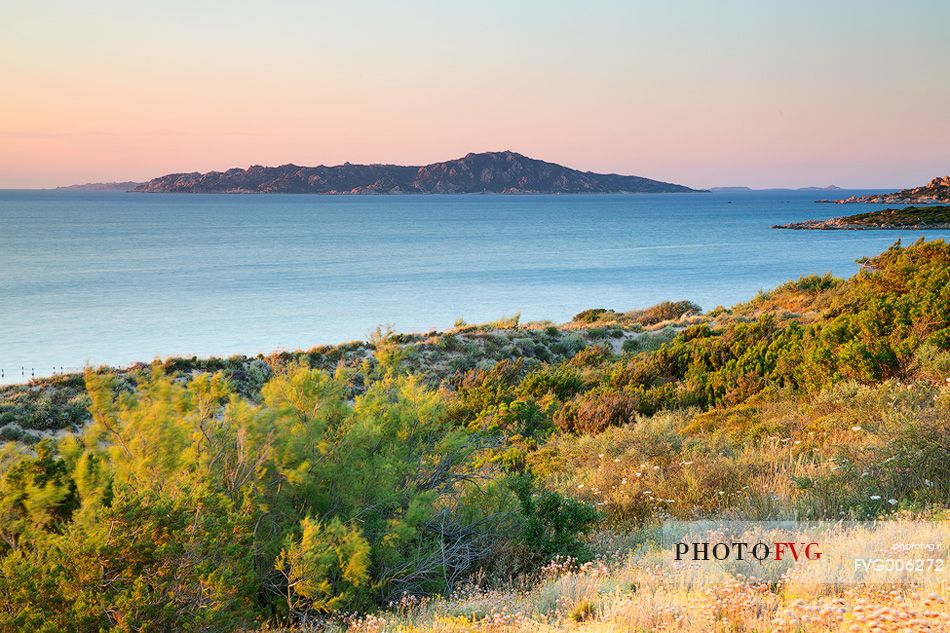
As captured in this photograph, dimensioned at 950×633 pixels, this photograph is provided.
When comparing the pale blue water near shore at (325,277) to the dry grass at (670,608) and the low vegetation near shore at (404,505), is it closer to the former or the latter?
the low vegetation near shore at (404,505)

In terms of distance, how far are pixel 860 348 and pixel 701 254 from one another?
69578 millimetres

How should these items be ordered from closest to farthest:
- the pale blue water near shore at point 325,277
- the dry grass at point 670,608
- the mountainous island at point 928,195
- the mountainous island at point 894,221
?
1. the dry grass at point 670,608
2. the pale blue water near shore at point 325,277
3. the mountainous island at point 894,221
4. the mountainous island at point 928,195

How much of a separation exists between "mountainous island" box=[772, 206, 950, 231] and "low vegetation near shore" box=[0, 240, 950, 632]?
308 ft

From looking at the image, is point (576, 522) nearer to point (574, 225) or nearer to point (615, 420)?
point (615, 420)

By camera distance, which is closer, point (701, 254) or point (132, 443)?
point (132, 443)

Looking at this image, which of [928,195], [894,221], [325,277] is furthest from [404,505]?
[928,195]

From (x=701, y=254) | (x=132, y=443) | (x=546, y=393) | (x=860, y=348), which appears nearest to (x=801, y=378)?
(x=860, y=348)

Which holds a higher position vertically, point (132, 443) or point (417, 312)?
point (132, 443)

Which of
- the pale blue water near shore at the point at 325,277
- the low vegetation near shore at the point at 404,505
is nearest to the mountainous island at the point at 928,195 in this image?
the pale blue water near shore at the point at 325,277

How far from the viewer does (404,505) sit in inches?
204

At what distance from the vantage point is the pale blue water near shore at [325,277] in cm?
3469

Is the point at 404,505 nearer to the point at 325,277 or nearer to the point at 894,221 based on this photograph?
the point at 325,277

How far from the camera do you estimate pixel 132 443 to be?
4102 millimetres

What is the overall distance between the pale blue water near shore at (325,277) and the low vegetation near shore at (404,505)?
23601 mm
